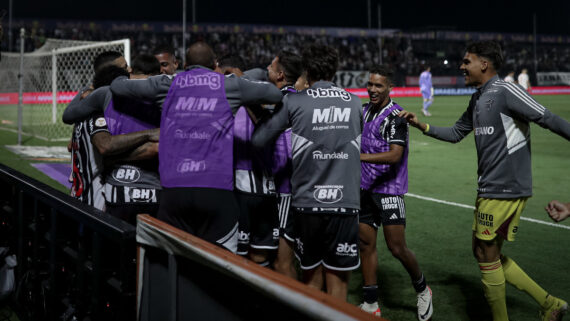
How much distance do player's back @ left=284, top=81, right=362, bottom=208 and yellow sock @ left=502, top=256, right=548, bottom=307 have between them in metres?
1.38

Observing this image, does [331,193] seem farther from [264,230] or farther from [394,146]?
[394,146]

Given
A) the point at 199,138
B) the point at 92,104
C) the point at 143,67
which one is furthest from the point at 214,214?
the point at 143,67

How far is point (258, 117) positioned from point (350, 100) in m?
0.63

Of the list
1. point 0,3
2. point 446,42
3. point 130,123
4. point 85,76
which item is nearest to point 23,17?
point 0,3

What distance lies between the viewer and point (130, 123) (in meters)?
4.04

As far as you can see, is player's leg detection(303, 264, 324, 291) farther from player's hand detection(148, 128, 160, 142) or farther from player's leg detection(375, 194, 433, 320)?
player's hand detection(148, 128, 160, 142)

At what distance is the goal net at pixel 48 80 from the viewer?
18.9m

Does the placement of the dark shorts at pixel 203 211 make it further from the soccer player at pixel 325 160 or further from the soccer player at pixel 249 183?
the soccer player at pixel 249 183

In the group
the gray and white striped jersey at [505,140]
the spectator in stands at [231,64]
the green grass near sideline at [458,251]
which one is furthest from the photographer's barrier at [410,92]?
the gray and white striped jersey at [505,140]

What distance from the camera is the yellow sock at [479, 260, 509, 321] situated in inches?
167

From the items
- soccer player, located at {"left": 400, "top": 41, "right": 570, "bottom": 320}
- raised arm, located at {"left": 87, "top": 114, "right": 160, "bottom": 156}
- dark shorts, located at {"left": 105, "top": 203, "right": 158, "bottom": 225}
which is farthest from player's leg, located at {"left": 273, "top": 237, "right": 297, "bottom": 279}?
raised arm, located at {"left": 87, "top": 114, "right": 160, "bottom": 156}

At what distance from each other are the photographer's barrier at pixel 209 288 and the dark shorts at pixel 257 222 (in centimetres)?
188

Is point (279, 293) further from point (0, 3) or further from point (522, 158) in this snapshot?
point (0, 3)

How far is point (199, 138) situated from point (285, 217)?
60.8 inches
